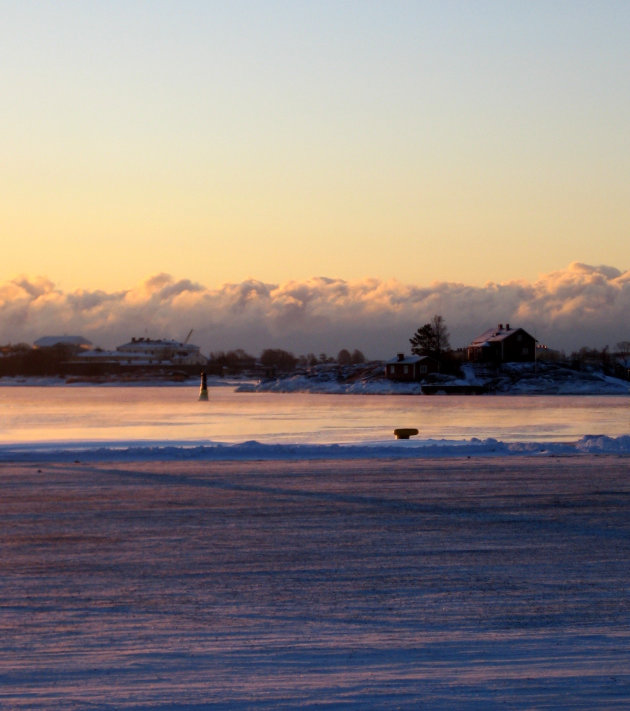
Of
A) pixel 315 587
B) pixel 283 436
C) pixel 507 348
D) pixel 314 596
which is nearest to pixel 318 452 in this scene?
pixel 283 436

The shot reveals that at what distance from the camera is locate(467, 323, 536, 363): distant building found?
424 ft

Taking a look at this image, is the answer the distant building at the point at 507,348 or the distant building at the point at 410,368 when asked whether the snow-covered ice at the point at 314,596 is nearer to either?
the distant building at the point at 410,368

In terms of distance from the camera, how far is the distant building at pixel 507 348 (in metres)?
129

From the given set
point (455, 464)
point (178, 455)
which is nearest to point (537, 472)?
point (455, 464)

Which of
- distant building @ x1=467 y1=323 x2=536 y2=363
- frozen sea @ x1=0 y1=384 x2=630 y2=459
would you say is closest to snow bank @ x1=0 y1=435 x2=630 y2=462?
frozen sea @ x1=0 y1=384 x2=630 y2=459

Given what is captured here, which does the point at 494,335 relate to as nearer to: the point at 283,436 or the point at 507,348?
the point at 507,348

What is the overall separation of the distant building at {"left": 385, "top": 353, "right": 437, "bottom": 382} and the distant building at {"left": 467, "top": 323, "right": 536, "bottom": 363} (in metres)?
8.22

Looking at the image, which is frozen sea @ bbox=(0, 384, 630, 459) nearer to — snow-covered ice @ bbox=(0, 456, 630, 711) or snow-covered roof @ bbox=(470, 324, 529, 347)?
snow-covered ice @ bbox=(0, 456, 630, 711)

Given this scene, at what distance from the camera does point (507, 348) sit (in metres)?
129

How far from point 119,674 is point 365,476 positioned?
1111 centimetres

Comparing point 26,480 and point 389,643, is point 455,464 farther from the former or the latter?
point 389,643

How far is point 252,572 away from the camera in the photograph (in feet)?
32.2

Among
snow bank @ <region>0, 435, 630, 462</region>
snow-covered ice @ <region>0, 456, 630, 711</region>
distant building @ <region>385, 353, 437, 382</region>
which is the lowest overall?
snow-covered ice @ <region>0, 456, 630, 711</region>

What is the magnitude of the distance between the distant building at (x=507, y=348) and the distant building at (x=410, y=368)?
8.22 meters
